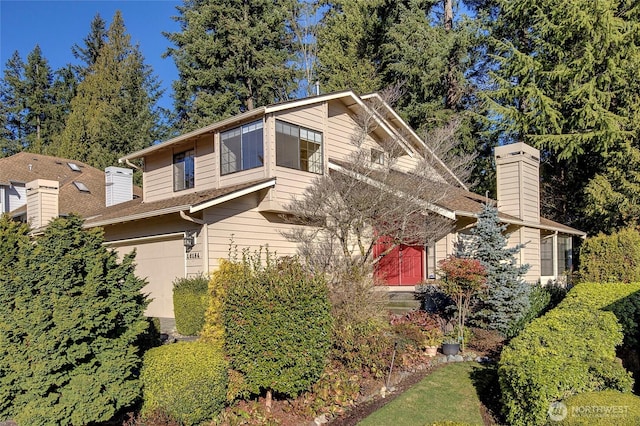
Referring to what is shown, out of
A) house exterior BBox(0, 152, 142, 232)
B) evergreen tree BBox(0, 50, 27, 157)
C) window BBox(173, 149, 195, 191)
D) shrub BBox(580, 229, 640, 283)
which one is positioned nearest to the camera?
shrub BBox(580, 229, 640, 283)

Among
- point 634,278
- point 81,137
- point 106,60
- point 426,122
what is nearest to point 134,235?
point 634,278

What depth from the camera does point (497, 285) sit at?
32.5 ft

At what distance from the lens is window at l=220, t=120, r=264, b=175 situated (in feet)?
39.1

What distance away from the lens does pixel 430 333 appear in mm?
8859

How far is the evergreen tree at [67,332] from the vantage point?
4.81m

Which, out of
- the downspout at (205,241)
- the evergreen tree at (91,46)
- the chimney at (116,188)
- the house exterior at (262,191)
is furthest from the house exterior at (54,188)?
the evergreen tree at (91,46)

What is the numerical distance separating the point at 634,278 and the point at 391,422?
816 centimetres

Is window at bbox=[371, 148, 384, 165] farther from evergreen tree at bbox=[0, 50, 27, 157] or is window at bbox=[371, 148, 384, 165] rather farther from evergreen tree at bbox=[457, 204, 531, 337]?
evergreen tree at bbox=[0, 50, 27, 157]

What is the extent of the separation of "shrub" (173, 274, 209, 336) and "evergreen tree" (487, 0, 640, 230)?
1362 cm

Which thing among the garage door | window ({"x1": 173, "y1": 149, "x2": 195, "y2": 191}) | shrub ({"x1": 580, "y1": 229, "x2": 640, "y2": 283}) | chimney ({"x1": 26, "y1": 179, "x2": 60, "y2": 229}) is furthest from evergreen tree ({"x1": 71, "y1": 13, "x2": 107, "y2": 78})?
shrub ({"x1": 580, "y1": 229, "x2": 640, "y2": 283})

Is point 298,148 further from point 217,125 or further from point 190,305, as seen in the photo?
point 190,305

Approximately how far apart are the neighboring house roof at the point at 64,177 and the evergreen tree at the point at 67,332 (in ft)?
51.0

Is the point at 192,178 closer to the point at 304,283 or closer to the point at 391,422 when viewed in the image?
the point at 304,283

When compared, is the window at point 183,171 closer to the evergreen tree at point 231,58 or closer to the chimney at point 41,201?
the chimney at point 41,201
